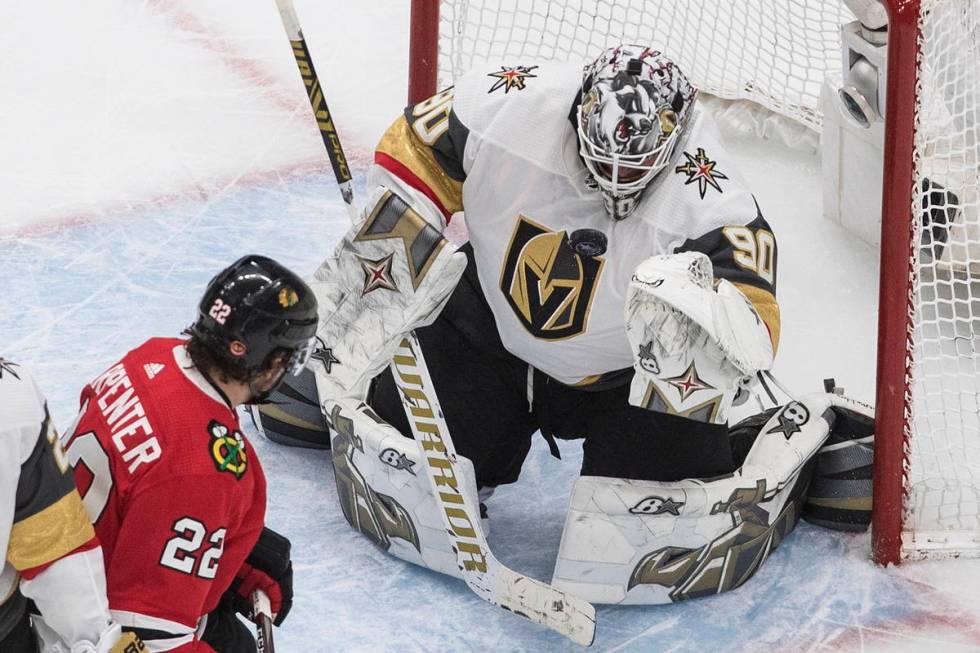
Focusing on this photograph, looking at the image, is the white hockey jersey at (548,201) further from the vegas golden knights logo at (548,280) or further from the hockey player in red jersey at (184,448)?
the hockey player in red jersey at (184,448)

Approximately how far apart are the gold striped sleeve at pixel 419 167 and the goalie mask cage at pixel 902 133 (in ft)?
0.88

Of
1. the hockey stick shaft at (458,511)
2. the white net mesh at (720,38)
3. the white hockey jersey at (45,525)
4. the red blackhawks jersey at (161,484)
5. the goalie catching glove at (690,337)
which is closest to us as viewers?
the white hockey jersey at (45,525)

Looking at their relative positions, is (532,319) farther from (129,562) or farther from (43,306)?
(43,306)

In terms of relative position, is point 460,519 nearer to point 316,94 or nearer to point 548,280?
point 548,280

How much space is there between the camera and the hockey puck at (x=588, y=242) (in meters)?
2.78

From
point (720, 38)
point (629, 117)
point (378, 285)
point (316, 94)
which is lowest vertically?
point (720, 38)

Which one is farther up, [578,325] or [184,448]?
[184,448]

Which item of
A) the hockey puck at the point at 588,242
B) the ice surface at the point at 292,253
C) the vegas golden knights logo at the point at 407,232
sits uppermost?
the vegas golden knights logo at the point at 407,232

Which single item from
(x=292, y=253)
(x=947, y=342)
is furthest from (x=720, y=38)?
(x=292, y=253)

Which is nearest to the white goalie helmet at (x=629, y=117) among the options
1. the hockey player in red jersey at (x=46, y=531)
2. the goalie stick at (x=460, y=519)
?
the goalie stick at (x=460, y=519)

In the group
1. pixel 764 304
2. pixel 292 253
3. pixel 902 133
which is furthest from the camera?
pixel 292 253

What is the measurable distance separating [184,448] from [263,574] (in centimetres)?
48

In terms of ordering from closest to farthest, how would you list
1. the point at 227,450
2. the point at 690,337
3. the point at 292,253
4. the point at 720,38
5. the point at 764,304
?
the point at 227,450 < the point at 690,337 < the point at 764,304 < the point at 292,253 < the point at 720,38

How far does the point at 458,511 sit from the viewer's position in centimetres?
285
